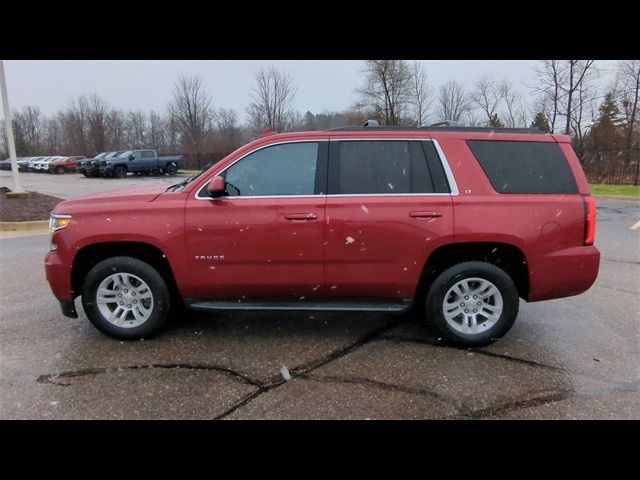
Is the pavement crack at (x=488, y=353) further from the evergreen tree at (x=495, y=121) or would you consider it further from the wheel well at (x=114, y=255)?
the evergreen tree at (x=495, y=121)

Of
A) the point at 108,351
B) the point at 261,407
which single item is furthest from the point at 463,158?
the point at 108,351

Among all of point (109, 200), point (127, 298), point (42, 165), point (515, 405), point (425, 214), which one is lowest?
point (515, 405)

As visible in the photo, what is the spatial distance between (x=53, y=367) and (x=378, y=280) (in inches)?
111

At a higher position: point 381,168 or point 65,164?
point 65,164

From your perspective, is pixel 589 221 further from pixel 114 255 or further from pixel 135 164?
pixel 135 164

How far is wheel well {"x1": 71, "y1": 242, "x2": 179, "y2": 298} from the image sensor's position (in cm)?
407

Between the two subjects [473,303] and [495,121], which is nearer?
[473,303]

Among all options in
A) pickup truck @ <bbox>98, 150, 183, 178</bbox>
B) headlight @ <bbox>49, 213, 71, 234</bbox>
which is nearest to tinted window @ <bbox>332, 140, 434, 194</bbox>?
headlight @ <bbox>49, 213, 71, 234</bbox>

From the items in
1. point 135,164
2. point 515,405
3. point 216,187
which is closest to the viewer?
point 515,405

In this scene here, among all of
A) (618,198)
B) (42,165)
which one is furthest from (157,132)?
(618,198)

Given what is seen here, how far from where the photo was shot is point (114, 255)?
4.15 metres

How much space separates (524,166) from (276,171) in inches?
87.1
